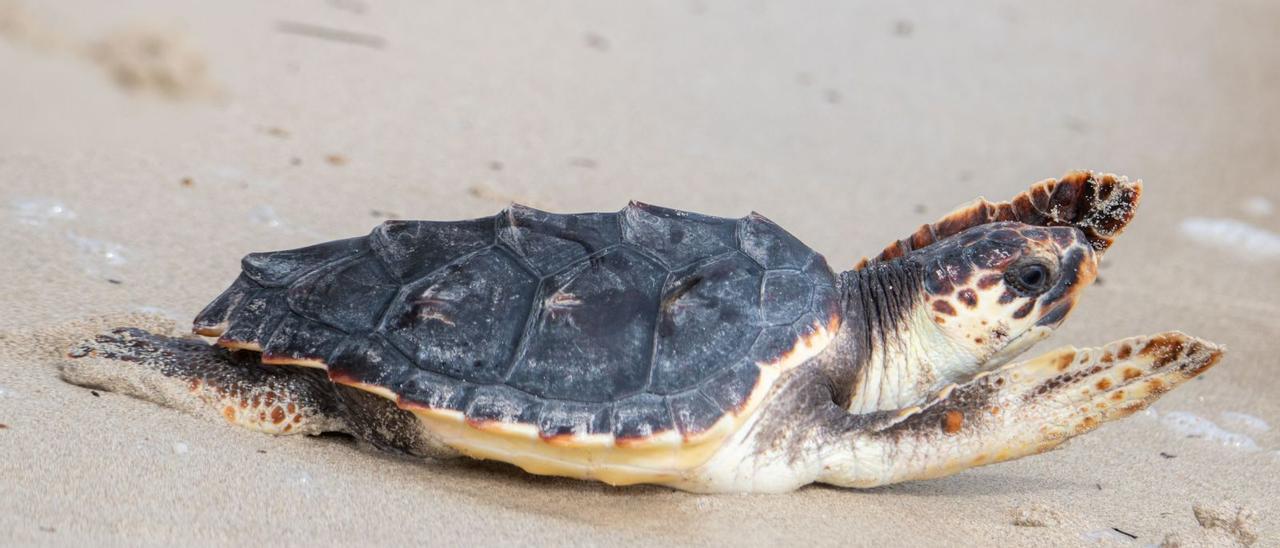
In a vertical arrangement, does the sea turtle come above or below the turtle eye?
below

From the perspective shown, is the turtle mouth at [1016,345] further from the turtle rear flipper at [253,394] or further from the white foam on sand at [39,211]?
the white foam on sand at [39,211]

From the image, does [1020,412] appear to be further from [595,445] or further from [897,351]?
[595,445]

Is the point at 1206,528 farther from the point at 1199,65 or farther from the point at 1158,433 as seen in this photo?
the point at 1199,65

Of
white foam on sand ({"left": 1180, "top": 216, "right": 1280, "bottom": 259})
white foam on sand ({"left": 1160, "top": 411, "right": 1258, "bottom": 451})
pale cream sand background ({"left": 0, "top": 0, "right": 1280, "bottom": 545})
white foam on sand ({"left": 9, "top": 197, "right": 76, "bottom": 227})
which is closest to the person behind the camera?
pale cream sand background ({"left": 0, "top": 0, "right": 1280, "bottom": 545})

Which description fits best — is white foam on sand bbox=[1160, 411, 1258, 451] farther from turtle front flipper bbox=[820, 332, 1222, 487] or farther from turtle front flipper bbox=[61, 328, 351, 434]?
turtle front flipper bbox=[61, 328, 351, 434]

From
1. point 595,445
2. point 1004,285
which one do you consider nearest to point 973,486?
point 1004,285

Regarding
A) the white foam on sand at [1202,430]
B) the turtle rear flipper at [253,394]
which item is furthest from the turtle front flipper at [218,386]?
the white foam on sand at [1202,430]

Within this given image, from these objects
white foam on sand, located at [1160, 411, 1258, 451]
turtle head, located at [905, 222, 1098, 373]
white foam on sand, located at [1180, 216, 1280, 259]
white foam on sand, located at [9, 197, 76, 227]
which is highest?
white foam on sand, located at [1180, 216, 1280, 259]

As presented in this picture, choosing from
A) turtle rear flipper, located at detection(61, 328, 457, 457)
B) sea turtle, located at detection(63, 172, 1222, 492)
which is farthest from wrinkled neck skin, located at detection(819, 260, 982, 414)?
turtle rear flipper, located at detection(61, 328, 457, 457)
